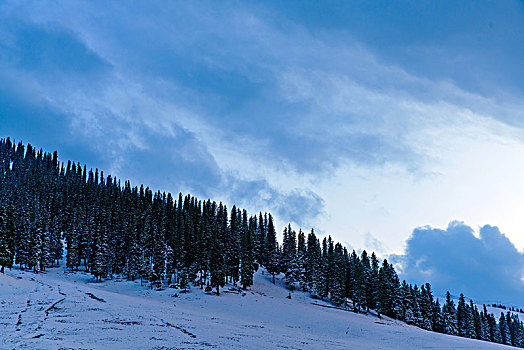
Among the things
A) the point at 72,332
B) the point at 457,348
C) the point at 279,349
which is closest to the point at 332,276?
the point at 457,348

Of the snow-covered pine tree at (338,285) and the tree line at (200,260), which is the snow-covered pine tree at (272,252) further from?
the snow-covered pine tree at (338,285)

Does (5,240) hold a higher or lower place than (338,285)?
higher

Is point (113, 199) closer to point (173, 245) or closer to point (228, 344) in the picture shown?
point (173, 245)

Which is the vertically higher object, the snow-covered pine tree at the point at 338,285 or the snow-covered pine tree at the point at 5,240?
the snow-covered pine tree at the point at 5,240

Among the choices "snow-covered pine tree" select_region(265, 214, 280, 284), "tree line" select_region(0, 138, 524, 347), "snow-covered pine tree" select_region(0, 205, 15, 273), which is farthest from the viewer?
"snow-covered pine tree" select_region(265, 214, 280, 284)

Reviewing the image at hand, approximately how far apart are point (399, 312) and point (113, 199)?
126694 mm

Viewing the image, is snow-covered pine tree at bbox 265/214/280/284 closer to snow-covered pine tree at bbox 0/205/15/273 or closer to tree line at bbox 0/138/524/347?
tree line at bbox 0/138/524/347

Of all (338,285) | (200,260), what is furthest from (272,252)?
(200,260)

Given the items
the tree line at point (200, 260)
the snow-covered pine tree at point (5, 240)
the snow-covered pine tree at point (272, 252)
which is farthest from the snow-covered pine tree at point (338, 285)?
the snow-covered pine tree at point (5, 240)

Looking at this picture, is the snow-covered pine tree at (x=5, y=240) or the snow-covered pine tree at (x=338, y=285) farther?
the snow-covered pine tree at (x=338, y=285)

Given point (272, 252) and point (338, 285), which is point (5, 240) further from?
point (338, 285)

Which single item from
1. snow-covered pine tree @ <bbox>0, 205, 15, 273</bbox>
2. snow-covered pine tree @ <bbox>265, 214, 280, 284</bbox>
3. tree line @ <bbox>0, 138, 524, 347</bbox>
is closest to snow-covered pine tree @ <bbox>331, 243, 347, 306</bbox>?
tree line @ <bbox>0, 138, 524, 347</bbox>

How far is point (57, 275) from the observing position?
100 meters

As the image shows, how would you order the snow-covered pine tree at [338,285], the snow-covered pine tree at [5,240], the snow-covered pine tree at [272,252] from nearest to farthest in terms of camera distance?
the snow-covered pine tree at [5,240] < the snow-covered pine tree at [338,285] < the snow-covered pine tree at [272,252]
